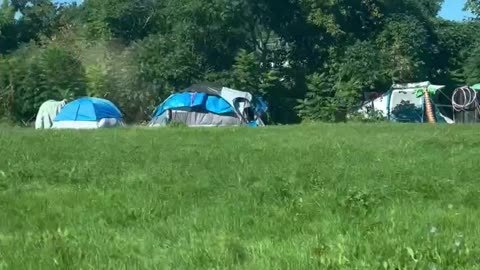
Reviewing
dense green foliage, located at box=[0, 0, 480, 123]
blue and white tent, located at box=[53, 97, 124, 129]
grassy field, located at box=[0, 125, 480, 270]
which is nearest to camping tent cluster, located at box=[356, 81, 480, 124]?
dense green foliage, located at box=[0, 0, 480, 123]

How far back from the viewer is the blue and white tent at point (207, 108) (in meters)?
29.3

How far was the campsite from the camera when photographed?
5551 mm

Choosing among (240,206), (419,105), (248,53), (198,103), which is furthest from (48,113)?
(240,206)

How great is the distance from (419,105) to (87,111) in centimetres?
1364

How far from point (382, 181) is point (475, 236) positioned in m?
3.42

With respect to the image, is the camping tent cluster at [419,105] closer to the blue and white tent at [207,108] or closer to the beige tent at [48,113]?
the blue and white tent at [207,108]

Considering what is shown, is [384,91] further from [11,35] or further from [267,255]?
[267,255]

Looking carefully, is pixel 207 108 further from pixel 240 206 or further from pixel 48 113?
pixel 240 206

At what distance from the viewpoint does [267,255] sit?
5.12 meters

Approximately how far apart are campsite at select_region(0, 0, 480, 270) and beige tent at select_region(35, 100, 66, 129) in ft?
0.22

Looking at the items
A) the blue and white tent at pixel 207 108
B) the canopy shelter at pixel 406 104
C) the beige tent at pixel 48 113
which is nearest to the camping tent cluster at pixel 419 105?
the canopy shelter at pixel 406 104

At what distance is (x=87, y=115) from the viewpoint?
26.9 meters

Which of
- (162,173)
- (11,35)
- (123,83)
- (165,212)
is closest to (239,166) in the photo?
(162,173)

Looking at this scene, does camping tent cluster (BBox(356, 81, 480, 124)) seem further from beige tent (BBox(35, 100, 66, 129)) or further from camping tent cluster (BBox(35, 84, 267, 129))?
beige tent (BBox(35, 100, 66, 129))
